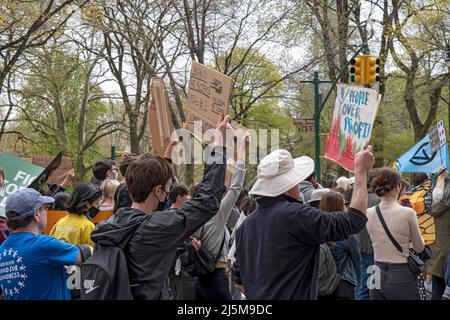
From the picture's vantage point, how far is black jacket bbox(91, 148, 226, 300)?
3707mm

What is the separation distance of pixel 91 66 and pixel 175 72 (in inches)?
257

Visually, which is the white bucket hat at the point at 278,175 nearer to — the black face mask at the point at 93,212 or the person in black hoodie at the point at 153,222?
the person in black hoodie at the point at 153,222

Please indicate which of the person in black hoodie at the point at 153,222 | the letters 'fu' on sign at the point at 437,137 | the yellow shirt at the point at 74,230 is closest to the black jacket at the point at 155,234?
the person in black hoodie at the point at 153,222

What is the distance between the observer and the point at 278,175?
4.36 metres

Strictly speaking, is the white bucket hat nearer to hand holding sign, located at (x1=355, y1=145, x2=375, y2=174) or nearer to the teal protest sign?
hand holding sign, located at (x1=355, y1=145, x2=375, y2=174)

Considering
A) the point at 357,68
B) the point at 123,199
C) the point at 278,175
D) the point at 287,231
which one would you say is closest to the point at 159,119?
the point at 123,199

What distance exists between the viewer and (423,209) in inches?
337

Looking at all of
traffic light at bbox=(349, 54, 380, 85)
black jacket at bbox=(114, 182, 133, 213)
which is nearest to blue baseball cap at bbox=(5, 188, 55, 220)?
black jacket at bbox=(114, 182, 133, 213)

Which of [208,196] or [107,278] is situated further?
[208,196]

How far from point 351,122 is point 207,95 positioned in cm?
436

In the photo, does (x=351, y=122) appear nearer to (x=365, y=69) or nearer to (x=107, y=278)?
(x=365, y=69)

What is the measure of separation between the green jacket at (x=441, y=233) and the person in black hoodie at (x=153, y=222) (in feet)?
15.8

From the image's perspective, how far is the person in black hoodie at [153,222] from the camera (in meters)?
3.71
